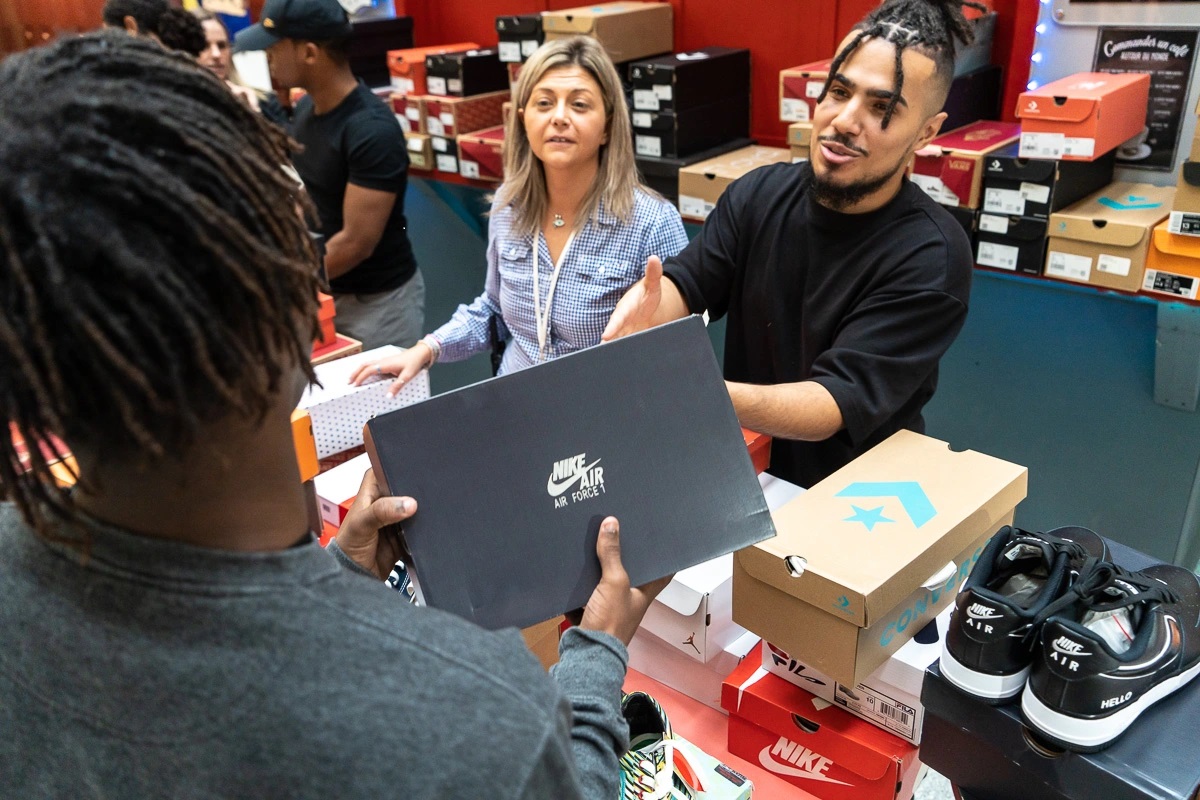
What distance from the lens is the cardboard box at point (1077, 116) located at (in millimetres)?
2107

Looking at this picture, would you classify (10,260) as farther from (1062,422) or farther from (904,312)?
(1062,422)

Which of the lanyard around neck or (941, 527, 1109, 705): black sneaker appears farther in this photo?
the lanyard around neck

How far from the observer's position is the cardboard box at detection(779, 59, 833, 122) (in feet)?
8.50

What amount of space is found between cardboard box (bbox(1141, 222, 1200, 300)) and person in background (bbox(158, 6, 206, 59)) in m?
2.56

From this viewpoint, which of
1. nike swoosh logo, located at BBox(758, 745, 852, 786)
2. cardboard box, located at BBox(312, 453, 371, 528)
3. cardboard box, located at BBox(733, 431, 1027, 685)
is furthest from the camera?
cardboard box, located at BBox(312, 453, 371, 528)

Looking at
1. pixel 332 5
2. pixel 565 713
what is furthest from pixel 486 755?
pixel 332 5

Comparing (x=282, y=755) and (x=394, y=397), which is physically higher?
(x=282, y=755)

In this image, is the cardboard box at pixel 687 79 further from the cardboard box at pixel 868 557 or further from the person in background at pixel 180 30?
the cardboard box at pixel 868 557

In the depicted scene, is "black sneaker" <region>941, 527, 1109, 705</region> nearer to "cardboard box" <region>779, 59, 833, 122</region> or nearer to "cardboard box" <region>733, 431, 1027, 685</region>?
"cardboard box" <region>733, 431, 1027, 685</region>

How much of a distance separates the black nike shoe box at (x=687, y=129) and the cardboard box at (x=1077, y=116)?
3.36 feet

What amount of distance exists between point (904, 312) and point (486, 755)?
1.17 metres

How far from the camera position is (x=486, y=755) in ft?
1.77

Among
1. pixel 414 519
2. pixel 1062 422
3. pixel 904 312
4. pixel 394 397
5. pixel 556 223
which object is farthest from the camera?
pixel 1062 422

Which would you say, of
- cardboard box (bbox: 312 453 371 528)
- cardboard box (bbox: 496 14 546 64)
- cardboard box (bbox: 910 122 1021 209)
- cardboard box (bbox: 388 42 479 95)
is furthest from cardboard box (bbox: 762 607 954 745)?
cardboard box (bbox: 388 42 479 95)
